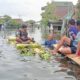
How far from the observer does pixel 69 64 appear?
12.3 meters

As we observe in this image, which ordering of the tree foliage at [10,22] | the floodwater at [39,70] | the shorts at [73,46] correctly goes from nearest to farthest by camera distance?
1. the floodwater at [39,70]
2. the shorts at [73,46]
3. the tree foliage at [10,22]

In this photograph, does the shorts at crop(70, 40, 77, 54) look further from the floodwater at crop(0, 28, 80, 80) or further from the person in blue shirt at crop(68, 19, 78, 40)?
the floodwater at crop(0, 28, 80, 80)

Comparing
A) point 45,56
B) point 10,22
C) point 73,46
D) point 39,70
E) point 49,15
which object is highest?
point 49,15

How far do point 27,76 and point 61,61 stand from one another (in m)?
3.83

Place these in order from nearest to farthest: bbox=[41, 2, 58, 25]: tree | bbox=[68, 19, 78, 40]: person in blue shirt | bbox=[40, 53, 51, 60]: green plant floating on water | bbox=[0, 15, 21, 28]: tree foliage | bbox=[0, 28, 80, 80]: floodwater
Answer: bbox=[0, 28, 80, 80]: floodwater → bbox=[40, 53, 51, 60]: green plant floating on water → bbox=[68, 19, 78, 40]: person in blue shirt → bbox=[41, 2, 58, 25]: tree → bbox=[0, 15, 21, 28]: tree foliage

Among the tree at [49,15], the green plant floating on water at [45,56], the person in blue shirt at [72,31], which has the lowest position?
the green plant floating on water at [45,56]

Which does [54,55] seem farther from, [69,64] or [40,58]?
[69,64]

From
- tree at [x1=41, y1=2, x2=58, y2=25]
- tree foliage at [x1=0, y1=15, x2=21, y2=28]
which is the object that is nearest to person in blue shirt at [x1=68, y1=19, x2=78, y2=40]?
tree at [x1=41, y1=2, x2=58, y2=25]

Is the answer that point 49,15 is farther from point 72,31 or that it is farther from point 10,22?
point 72,31

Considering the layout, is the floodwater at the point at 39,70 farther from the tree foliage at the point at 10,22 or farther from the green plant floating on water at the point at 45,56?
the tree foliage at the point at 10,22

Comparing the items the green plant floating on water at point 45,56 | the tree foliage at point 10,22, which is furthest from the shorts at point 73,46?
the tree foliage at point 10,22

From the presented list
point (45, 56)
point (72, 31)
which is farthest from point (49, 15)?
point (45, 56)

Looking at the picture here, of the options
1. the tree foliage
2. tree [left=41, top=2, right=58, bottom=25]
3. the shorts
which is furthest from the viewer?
the tree foliage

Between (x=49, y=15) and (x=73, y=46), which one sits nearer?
(x=73, y=46)
